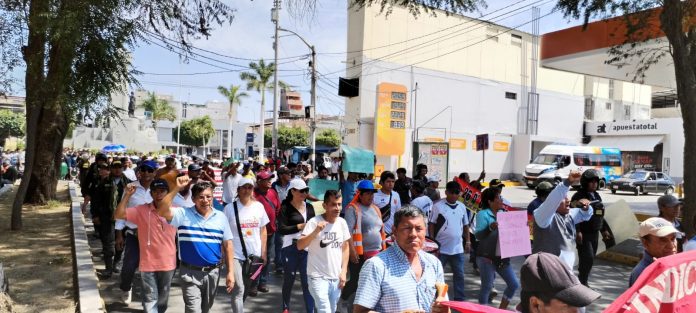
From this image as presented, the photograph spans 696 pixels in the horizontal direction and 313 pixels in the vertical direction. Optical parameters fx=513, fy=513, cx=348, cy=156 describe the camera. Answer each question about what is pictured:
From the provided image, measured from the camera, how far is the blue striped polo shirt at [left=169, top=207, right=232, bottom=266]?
450 cm

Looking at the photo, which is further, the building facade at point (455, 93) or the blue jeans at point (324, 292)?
the building facade at point (455, 93)

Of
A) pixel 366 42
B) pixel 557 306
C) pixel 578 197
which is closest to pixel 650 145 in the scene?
pixel 366 42

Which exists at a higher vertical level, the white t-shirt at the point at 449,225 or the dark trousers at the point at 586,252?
the white t-shirt at the point at 449,225

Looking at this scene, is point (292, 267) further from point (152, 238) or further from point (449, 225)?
point (449, 225)

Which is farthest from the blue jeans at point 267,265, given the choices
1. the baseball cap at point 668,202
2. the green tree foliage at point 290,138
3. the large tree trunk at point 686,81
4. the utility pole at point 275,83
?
the green tree foliage at point 290,138

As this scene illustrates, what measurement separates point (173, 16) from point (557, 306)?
913 cm

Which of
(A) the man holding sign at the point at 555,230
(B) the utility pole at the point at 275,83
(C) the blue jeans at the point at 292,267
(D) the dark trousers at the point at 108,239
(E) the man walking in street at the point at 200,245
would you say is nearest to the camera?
(E) the man walking in street at the point at 200,245

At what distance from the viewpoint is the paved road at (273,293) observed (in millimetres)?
6285

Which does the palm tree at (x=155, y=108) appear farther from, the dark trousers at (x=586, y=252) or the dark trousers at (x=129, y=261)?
the dark trousers at (x=586, y=252)

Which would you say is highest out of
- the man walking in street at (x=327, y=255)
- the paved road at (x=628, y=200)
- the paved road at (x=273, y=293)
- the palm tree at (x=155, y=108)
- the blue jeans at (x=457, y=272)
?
the palm tree at (x=155, y=108)

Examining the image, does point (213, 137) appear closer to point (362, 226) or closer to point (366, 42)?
point (366, 42)

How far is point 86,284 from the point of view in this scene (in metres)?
6.16

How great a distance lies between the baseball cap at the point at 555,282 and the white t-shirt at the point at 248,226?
3.96 metres

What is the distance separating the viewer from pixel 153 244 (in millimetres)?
4820
